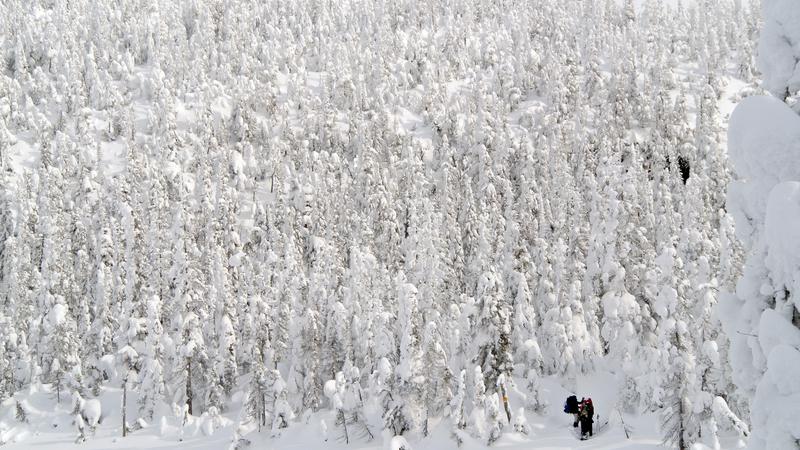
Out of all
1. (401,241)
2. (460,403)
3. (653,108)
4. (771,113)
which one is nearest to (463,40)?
(653,108)

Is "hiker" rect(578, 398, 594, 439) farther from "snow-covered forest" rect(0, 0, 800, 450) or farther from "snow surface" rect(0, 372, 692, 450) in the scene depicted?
"snow-covered forest" rect(0, 0, 800, 450)

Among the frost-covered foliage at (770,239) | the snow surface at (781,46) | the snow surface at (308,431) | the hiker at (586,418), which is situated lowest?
the snow surface at (308,431)

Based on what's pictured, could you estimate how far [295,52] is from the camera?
100000 millimetres

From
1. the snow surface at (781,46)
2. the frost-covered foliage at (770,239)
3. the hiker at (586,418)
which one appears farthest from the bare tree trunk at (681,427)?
the snow surface at (781,46)

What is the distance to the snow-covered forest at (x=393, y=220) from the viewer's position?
22.5 metres

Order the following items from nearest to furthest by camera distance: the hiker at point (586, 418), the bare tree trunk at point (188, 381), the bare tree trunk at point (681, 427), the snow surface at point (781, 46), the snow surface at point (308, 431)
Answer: the snow surface at point (781, 46), the bare tree trunk at point (681, 427), the hiker at point (586, 418), the snow surface at point (308, 431), the bare tree trunk at point (188, 381)

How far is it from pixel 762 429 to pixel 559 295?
32472mm

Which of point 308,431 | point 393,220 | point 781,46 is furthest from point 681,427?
point 393,220

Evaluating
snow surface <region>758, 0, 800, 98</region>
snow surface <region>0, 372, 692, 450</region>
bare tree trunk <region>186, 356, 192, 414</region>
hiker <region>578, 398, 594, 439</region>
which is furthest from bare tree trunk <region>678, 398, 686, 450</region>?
bare tree trunk <region>186, 356, 192, 414</region>

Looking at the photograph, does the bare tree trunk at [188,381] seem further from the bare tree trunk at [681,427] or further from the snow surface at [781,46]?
the snow surface at [781,46]

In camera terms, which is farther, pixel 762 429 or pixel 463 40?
pixel 463 40

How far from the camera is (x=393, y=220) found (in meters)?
58.5

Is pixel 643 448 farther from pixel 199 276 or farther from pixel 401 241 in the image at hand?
pixel 401 241

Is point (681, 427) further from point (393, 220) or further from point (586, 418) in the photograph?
point (393, 220)
